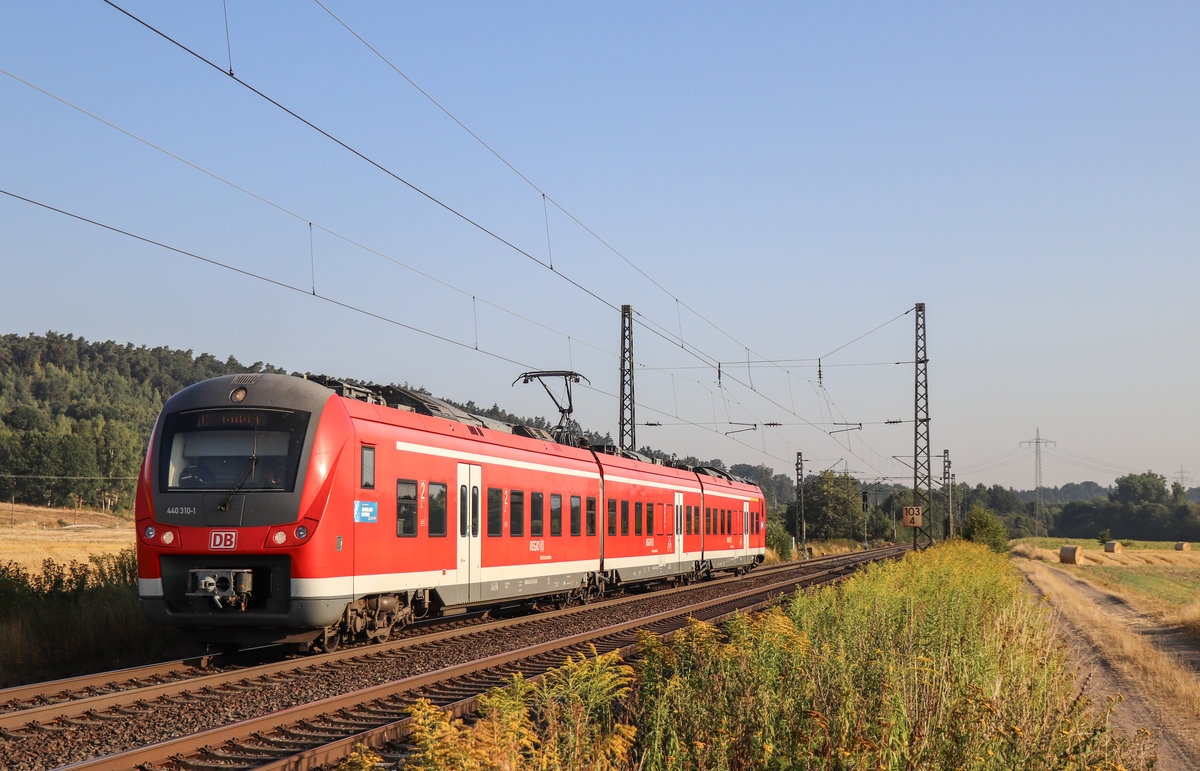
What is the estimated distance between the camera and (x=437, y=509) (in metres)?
15.4

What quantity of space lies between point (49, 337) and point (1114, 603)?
17646cm

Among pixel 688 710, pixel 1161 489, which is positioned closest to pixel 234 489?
pixel 688 710

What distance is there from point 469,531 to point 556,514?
407 cm

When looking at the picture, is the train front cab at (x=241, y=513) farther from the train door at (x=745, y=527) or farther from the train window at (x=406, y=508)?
the train door at (x=745, y=527)

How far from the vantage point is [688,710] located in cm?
730

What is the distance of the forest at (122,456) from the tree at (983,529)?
1.33 metres

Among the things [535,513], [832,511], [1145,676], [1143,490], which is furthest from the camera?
[1143,490]

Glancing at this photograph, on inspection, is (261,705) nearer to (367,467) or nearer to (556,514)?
(367,467)

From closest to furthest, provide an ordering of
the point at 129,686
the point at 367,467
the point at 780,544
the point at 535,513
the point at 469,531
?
the point at 129,686 → the point at 367,467 → the point at 469,531 → the point at 535,513 → the point at 780,544

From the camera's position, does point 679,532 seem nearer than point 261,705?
No

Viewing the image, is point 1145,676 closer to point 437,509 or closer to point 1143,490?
point 437,509

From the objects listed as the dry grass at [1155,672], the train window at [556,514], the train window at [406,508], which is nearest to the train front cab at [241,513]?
the train window at [406,508]

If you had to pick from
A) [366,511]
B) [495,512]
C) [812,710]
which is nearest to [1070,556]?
[495,512]

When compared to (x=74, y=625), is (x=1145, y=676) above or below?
below
